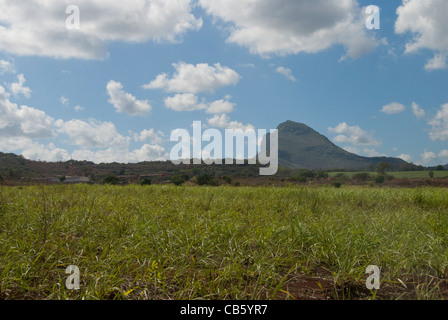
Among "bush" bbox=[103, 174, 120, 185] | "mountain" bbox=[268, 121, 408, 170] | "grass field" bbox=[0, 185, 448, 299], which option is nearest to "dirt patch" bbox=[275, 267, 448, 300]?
"grass field" bbox=[0, 185, 448, 299]

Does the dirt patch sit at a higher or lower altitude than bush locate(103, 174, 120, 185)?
lower

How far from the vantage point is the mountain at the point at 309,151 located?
101875 millimetres

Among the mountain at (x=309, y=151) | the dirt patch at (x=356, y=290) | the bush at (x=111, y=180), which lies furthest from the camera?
the mountain at (x=309, y=151)

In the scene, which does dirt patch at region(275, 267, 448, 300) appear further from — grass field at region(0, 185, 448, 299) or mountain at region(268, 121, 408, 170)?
mountain at region(268, 121, 408, 170)

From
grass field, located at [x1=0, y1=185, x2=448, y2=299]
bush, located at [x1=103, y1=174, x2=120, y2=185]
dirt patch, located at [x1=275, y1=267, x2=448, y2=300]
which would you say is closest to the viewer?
dirt patch, located at [x1=275, y1=267, x2=448, y2=300]

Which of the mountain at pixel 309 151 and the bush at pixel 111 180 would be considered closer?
the bush at pixel 111 180

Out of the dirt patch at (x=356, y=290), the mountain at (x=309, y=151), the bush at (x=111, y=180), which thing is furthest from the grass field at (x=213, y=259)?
the mountain at (x=309, y=151)

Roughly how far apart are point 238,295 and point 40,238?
2.46m

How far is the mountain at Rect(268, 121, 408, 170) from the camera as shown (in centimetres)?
10188

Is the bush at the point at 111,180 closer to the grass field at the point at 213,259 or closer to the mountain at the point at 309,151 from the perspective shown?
the grass field at the point at 213,259

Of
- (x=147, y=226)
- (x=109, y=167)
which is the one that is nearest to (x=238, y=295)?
(x=147, y=226)
